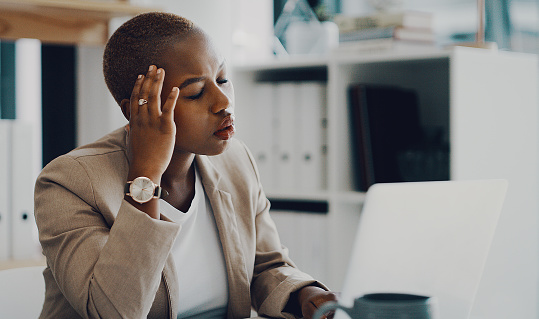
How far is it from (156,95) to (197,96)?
0.08 metres

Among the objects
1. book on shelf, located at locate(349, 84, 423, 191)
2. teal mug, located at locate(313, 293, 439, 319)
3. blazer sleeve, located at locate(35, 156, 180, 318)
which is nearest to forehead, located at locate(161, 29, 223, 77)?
blazer sleeve, located at locate(35, 156, 180, 318)

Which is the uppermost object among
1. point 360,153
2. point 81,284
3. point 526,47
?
point 526,47

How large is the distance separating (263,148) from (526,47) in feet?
3.72

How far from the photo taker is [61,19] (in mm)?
1974

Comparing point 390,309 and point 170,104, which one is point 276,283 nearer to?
point 170,104

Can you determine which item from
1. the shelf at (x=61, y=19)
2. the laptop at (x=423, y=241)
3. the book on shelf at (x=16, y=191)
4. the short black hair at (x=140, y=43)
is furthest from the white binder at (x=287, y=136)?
the laptop at (x=423, y=241)

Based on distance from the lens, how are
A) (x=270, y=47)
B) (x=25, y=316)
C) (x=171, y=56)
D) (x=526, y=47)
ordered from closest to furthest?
1. (x=171, y=56)
2. (x=25, y=316)
3. (x=526, y=47)
4. (x=270, y=47)

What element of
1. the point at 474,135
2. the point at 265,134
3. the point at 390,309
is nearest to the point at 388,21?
the point at 474,135

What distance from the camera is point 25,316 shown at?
122 cm

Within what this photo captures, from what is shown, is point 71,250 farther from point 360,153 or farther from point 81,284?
point 360,153

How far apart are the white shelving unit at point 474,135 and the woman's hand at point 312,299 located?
918mm

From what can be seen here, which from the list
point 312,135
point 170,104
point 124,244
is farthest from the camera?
point 312,135

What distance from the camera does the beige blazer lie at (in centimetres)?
98

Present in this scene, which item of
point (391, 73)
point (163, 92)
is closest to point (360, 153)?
point (391, 73)
